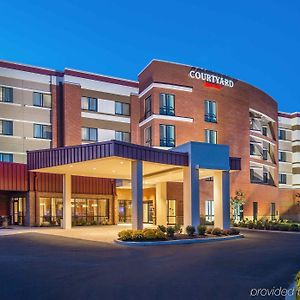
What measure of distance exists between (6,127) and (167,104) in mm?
17080

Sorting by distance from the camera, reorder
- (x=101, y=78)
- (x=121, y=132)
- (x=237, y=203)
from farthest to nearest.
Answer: (x=121, y=132)
(x=101, y=78)
(x=237, y=203)

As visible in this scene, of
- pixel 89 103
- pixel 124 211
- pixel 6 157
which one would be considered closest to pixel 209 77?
pixel 89 103

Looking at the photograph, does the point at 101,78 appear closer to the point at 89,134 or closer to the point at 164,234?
the point at 89,134

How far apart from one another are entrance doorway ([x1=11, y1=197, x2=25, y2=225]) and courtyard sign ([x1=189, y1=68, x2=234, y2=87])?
74.6 ft

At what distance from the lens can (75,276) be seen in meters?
12.8

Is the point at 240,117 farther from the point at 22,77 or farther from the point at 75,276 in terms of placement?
the point at 75,276

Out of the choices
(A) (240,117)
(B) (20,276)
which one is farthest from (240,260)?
(A) (240,117)

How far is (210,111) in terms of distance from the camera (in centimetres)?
4922

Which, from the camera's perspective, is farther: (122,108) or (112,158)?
(122,108)

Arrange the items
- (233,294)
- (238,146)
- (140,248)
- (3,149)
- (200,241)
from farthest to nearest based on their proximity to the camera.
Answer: (238,146)
(3,149)
(200,241)
(140,248)
(233,294)

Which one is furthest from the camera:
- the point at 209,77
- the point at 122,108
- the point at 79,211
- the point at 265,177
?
the point at 265,177

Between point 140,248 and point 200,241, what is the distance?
516cm

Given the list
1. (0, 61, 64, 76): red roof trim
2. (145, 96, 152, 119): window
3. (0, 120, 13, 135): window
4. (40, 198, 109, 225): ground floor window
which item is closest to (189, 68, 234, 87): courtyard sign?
(145, 96, 152, 119): window

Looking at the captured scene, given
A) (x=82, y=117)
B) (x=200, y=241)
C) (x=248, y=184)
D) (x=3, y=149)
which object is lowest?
(x=200, y=241)
